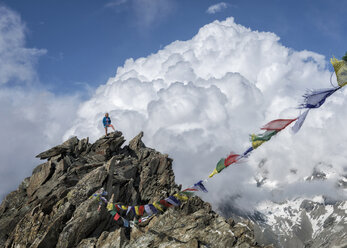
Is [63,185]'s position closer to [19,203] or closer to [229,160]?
[19,203]

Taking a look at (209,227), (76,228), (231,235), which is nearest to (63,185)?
(76,228)

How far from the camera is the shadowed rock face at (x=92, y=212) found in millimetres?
34688

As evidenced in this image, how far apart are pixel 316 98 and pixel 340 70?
1.83m

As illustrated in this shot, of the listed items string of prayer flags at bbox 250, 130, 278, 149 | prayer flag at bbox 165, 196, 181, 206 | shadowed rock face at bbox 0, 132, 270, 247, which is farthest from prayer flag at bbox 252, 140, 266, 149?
shadowed rock face at bbox 0, 132, 270, 247

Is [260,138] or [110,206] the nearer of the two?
[260,138]

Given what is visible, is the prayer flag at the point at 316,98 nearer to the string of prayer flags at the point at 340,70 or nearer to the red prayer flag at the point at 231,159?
the string of prayer flags at the point at 340,70

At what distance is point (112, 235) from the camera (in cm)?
3497

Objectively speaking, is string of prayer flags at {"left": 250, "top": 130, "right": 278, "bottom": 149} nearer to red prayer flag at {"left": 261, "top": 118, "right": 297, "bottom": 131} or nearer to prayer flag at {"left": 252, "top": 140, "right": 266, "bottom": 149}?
prayer flag at {"left": 252, "top": 140, "right": 266, "bottom": 149}

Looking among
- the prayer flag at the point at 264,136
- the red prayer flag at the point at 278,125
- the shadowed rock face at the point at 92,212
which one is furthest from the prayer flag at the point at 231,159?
the shadowed rock face at the point at 92,212

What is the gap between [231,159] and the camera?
73.1ft

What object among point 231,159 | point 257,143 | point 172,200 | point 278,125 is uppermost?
point 172,200

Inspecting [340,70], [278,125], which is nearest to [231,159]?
[278,125]

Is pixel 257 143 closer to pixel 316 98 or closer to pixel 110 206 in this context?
pixel 316 98

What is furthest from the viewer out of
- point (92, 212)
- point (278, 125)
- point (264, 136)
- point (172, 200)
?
point (92, 212)
